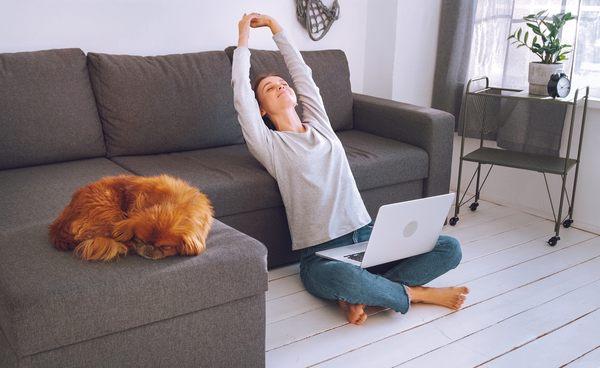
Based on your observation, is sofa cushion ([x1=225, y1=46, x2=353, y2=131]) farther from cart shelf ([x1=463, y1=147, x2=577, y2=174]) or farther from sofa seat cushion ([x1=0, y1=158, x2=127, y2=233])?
sofa seat cushion ([x1=0, y1=158, x2=127, y2=233])

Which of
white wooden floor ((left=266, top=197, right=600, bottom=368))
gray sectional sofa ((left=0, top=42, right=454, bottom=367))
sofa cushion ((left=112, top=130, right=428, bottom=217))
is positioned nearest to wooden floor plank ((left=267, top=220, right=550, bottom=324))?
white wooden floor ((left=266, top=197, right=600, bottom=368))

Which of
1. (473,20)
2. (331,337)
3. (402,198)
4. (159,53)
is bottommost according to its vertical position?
(331,337)

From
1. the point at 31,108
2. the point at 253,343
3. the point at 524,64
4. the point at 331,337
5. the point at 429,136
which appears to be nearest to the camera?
the point at 253,343

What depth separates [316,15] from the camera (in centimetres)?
338

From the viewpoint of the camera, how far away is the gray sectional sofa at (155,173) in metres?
1.45

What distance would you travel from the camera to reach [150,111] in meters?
2.61

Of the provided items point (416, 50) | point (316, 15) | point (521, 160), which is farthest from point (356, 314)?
point (416, 50)

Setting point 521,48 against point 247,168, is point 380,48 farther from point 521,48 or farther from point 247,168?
point 247,168

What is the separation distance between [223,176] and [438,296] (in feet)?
2.98

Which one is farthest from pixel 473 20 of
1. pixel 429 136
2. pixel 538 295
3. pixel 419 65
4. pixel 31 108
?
pixel 31 108

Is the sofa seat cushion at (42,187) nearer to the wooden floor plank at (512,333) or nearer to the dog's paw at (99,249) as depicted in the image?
the dog's paw at (99,249)

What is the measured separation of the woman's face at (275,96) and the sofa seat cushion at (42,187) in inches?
23.9

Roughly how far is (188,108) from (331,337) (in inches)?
47.3

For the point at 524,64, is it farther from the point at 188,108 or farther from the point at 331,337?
the point at 331,337
